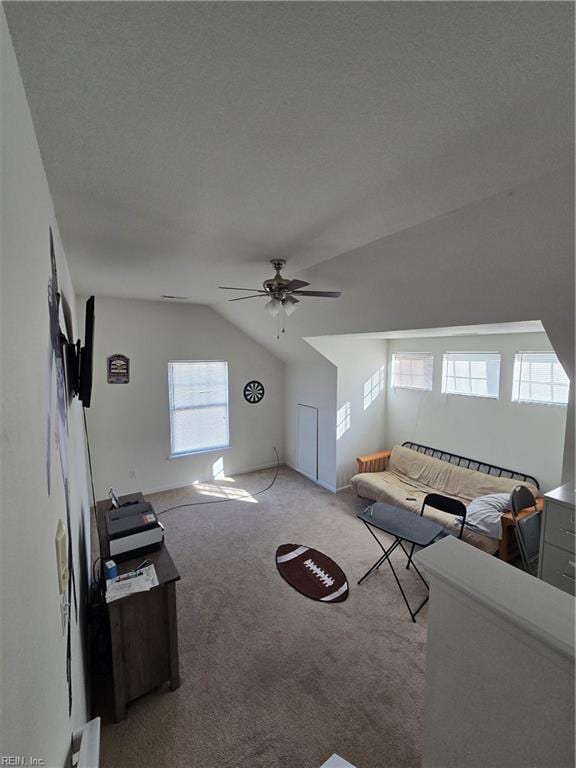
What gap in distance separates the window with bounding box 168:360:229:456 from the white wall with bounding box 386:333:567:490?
9.56 feet

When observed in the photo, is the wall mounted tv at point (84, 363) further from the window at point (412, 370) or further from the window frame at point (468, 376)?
the window at point (412, 370)

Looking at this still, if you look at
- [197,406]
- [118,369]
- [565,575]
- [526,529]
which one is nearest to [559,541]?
[565,575]

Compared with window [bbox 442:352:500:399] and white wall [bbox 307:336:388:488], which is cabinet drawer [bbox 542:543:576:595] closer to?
window [bbox 442:352:500:399]

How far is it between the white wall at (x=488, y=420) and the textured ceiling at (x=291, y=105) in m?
2.99

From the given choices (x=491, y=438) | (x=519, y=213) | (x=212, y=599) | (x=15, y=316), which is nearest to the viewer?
(x=15, y=316)

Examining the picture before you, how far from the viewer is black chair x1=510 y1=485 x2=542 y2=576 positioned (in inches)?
115

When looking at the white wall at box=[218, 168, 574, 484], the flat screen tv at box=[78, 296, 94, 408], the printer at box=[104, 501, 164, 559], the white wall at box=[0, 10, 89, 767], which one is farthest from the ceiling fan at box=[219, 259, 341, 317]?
the printer at box=[104, 501, 164, 559]

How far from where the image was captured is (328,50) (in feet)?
2.70

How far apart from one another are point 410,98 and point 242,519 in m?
4.39

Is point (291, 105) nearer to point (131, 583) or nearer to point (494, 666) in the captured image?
point (494, 666)

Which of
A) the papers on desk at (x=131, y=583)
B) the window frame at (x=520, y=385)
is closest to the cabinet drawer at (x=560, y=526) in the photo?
the window frame at (x=520, y=385)

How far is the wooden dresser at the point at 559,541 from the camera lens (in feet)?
8.20

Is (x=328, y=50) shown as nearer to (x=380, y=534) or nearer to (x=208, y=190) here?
(x=208, y=190)

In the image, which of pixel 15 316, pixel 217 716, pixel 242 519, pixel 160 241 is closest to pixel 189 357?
pixel 242 519
